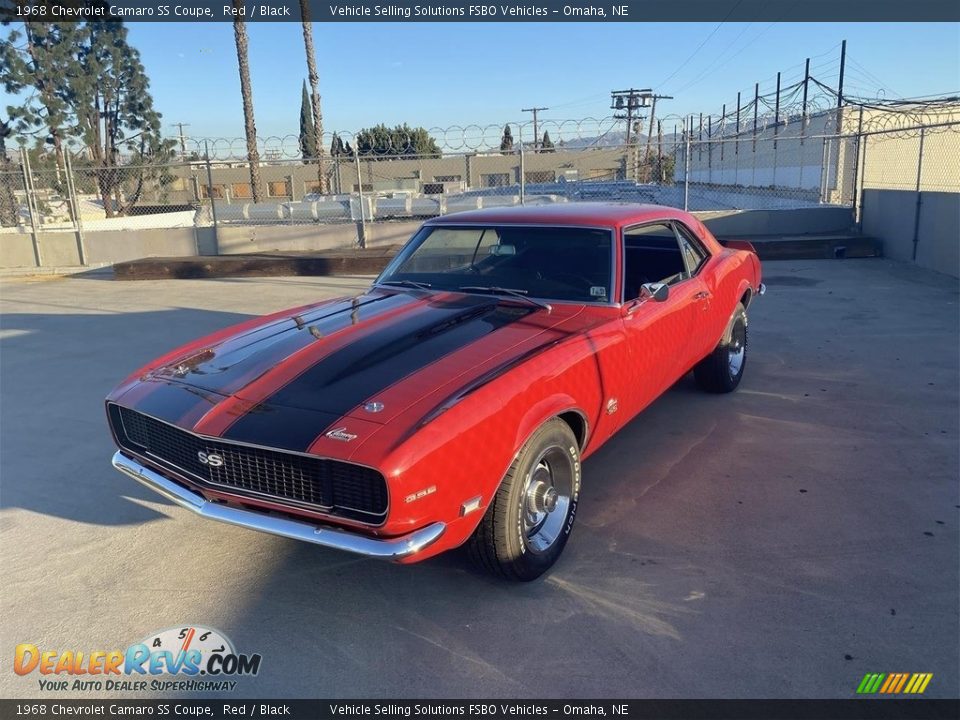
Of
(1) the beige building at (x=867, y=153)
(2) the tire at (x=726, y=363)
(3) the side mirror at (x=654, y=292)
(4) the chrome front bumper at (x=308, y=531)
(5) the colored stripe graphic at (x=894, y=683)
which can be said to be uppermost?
(1) the beige building at (x=867, y=153)

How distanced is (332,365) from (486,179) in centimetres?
3154

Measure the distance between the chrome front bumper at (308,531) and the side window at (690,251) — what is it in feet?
9.93

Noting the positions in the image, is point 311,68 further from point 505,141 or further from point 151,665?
point 151,665

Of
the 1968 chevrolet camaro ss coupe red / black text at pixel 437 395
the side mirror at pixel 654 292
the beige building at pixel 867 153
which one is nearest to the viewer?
the 1968 chevrolet camaro ss coupe red / black text at pixel 437 395

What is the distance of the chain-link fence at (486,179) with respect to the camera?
49.0 feet

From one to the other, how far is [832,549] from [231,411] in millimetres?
2799

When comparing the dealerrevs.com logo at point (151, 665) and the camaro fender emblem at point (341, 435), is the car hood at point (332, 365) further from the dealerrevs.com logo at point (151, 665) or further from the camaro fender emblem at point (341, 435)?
the dealerrevs.com logo at point (151, 665)

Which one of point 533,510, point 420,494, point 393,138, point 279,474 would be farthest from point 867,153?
point 393,138

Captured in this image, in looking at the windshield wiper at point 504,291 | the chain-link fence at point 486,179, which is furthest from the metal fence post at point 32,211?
the windshield wiper at point 504,291

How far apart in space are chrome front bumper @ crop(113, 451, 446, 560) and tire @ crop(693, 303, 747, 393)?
3.44m

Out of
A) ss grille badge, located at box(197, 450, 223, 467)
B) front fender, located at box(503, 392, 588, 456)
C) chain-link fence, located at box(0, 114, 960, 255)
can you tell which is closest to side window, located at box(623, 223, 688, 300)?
front fender, located at box(503, 392, 588, 456)

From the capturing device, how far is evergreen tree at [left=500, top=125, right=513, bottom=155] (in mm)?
13721

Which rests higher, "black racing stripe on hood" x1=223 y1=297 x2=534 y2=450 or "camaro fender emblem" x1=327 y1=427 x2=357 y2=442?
"black racing stripe on hood" x1=223 y1=297 x2=534 y2=450

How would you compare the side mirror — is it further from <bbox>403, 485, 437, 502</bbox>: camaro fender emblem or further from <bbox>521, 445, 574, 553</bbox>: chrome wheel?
<bbox>403, 485, 437, 502</bbox>: camaro fender emblem
